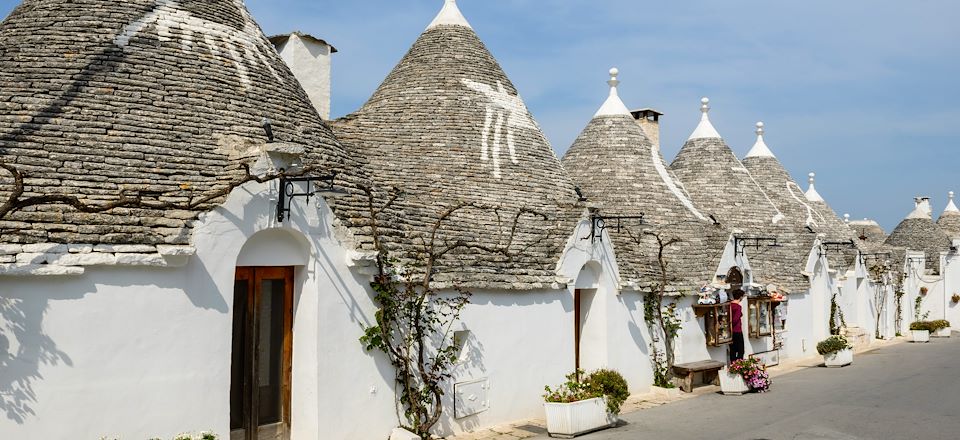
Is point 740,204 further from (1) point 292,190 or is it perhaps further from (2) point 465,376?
(1) point 292,190

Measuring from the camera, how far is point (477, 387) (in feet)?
38.0

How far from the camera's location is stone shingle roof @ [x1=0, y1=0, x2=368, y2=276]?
26.3 ft

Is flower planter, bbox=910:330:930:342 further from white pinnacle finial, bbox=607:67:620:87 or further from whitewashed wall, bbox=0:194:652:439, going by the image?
whitewashed wall, bbox=0:194:652:439

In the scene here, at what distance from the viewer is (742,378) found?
1558cm

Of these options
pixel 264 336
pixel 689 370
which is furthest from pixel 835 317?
pixel 264 336

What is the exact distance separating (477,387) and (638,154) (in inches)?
Answer: 379

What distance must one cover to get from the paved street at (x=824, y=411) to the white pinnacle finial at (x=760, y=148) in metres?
11.4

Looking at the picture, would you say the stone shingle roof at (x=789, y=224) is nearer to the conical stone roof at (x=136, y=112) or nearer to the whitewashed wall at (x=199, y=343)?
the whitewashed wall at (x=199, y=343)

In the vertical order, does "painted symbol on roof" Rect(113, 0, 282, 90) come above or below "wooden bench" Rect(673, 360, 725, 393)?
above

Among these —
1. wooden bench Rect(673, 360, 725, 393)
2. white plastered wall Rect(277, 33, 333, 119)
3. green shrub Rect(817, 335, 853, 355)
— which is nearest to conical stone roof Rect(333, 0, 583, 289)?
white plastered wall Rect(277, 33, 333, 119)

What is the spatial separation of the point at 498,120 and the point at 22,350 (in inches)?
396

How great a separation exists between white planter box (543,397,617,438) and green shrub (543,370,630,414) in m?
0.11

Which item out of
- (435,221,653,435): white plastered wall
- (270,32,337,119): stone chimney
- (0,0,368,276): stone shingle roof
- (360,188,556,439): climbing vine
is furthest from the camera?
(270,32,337,119): stone chimney

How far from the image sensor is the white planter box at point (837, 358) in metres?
20.8
